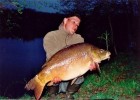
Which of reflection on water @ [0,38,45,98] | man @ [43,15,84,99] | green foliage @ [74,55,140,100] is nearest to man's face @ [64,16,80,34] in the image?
man @ [43,15,84,99]

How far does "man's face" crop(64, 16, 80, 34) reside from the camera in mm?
4484

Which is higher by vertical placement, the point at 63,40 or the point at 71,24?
the point at 71,24

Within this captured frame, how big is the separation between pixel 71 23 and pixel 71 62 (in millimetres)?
591

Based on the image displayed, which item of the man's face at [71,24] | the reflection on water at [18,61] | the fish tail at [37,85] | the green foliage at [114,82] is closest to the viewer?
the fish tail at [37,85]

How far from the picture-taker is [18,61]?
9.38 meters

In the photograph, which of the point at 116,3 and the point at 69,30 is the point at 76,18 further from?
the point at 116,3

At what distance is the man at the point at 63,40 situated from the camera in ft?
14.9

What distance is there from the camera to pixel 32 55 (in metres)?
9.55

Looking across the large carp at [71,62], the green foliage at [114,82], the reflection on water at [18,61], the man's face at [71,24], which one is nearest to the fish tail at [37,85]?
the large carp at [71,62]

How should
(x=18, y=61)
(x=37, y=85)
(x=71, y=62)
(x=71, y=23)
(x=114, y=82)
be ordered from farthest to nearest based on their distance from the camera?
(x=18, y=61), (x=114, y=82), (x=71, y=23), (x=71, y=62), (x=37, y=85)

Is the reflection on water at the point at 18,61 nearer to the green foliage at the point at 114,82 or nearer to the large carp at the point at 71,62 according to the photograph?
the green foliage at the point at 114,82

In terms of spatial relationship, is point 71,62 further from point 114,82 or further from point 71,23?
point 114,82

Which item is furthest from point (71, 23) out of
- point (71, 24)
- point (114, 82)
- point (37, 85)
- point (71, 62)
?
point (114, 82)

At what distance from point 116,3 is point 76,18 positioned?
11.9 ft
